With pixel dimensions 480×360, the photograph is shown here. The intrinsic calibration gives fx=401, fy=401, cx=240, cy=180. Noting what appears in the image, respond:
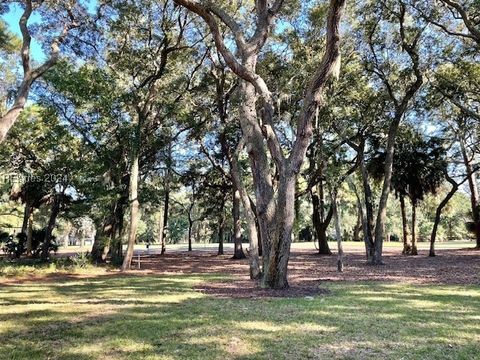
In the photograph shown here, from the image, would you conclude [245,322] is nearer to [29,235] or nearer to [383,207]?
[383,207]

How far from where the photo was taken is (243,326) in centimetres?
575

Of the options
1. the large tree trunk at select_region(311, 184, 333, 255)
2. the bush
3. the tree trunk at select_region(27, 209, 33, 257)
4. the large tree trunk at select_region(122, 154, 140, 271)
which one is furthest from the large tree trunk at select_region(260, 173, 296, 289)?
the tree trunk at select_region(27, 209, 33, 257)

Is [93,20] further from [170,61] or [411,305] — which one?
[411,305]

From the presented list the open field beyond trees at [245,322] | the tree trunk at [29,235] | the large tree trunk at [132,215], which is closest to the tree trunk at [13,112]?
the open field beyond trees at [245,322]

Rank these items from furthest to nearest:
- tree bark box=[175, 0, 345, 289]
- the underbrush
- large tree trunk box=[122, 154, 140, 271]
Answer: large tree trunk box=[122, 154, 140, 271] → the underbrush → tree bark box=[175, 0, 345, 289]

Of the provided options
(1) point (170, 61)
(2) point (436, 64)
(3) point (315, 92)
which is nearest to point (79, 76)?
(1) point (170, 61)

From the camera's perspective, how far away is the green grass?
→ 4586mm

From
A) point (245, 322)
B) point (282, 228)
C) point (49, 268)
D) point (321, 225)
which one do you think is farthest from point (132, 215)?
point (321, 225)

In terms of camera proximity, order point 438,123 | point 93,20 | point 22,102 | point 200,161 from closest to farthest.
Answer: point 22,102
point 93,20
point 438,123
point 200,161

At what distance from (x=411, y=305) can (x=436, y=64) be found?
12.6m

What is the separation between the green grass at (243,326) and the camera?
459 cm

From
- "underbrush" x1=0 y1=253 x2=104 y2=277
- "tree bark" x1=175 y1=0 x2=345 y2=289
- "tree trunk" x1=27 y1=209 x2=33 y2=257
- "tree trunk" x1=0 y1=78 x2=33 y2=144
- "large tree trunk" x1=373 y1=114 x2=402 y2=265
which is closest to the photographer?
"tree bark" x1=175 y1=0 x2=345 y2=289

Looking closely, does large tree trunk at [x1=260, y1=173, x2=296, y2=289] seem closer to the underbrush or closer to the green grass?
the green grass

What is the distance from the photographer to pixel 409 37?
1595 centimetres
